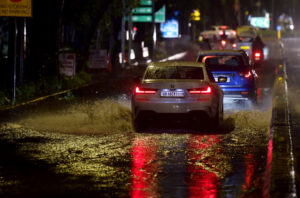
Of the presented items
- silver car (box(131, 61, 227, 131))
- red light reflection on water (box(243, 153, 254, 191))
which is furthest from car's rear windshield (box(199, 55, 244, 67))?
red light reflection on water (box(243, 153, 254, 191))

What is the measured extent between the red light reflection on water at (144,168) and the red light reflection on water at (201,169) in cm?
47

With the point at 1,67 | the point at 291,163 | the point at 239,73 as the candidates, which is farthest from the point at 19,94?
the point at 291,163

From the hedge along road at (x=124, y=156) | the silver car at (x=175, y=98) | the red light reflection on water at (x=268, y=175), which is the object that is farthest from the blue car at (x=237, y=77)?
the red light reflection on water at (x=268, y=175)

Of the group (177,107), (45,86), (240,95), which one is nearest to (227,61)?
(240,95)

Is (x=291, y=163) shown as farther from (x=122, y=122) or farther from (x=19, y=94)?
(x=19, y=94)

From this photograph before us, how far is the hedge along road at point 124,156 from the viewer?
363 inches

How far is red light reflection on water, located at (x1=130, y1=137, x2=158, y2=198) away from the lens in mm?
8961

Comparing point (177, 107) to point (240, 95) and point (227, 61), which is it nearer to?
point (240, 95)

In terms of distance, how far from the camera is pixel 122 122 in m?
16.7

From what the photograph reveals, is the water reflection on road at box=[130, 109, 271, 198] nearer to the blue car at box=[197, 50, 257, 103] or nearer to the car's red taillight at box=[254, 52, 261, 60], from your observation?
the blue car at box=[197, 50, 257, 103]

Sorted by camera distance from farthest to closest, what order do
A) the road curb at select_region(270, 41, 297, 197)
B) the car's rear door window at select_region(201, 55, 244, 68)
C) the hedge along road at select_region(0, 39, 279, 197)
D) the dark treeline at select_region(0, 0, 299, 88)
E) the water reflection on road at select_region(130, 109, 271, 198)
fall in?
the dark treeline at select_region(0, 0, 299, 88) < the car's rear door window at select_region(201, 55, 244, 68) < the hedge along road at select_region(0, 39, 279, 197) < the water reflection on road at select_region(130, 109, 271, 198) < the road curb at select_region(270, 41, 297, 197)

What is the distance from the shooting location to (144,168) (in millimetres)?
10703

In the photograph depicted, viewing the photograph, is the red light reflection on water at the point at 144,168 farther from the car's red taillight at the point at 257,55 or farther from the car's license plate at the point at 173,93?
the car's red taillight at the point at 257,55

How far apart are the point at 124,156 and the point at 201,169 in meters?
1.68
